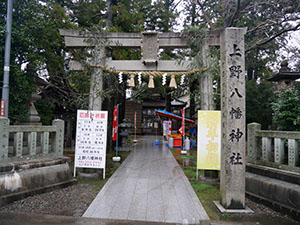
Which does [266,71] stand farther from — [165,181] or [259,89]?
[165,181]

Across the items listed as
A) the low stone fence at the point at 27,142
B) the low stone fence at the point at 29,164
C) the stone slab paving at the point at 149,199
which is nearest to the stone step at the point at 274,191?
the stone slab paving at the point at 149,199

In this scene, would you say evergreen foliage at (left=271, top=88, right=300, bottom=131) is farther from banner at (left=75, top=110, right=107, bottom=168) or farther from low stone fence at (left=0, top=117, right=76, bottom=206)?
low stone fence at (left=0, top=117, right=76, bottom=206)

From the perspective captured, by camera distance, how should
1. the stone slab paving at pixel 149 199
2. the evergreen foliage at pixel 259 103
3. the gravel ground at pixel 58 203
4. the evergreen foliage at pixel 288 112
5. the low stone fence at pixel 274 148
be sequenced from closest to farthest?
the stone slab paving at pixel 149 199 → the gravel ground at pixel 58 203 → the low stone fence at pixel 274 148 → the evergreen foliage at pixel 288 112 → the evergreen foliage at pixel 259 103

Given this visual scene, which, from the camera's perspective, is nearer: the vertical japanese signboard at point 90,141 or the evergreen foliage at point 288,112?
the vertical japanese signboard at point 90,141

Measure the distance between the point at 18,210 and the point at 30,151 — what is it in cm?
162

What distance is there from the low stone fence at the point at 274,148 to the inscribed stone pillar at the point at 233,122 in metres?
1.34

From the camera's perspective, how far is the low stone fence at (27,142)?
482 cm

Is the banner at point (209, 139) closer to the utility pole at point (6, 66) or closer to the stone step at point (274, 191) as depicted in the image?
the stone step at point (274, 191)

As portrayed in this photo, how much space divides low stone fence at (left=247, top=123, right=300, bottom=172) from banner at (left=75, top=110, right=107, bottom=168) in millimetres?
4629

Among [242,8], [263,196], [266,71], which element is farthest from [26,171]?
[266,71]

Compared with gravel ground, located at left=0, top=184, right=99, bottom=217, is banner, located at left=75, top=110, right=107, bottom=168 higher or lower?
higher

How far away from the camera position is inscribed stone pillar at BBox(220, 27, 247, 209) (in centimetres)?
457

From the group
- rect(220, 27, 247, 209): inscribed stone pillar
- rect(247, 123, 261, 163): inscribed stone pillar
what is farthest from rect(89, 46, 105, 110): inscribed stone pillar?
rect(247, 123, 261, 163): inscribed stone pillar

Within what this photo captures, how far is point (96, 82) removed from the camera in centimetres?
741
